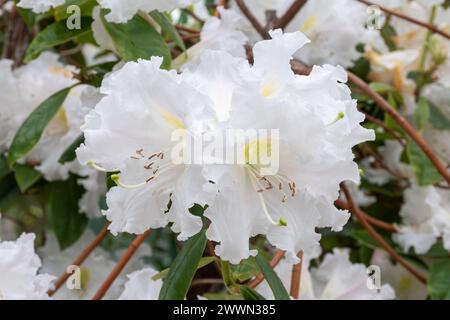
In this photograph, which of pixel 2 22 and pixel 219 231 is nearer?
pixel 219 231

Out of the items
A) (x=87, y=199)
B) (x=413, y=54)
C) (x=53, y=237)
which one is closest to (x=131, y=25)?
(x=87, y=199)

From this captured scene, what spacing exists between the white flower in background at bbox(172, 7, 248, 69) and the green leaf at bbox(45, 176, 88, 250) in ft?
1.20

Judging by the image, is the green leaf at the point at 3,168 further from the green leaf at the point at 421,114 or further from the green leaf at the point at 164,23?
the green leaf at the point at 421,114

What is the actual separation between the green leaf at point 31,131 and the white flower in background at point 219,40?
19cm

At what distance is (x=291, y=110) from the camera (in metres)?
0.60

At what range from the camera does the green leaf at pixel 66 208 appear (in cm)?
115

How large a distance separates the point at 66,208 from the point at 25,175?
106mm

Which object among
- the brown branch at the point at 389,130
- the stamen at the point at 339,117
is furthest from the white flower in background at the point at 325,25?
the stamen at the point at 339,117

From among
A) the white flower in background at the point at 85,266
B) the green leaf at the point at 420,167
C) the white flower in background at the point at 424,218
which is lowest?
the white flower in background at the point at 85,266

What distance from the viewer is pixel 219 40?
2.85 feet

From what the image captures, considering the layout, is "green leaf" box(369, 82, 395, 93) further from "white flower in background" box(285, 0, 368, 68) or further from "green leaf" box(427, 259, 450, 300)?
"green leaf" box(427, 259, 450, 300)

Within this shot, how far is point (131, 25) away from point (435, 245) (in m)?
0.59

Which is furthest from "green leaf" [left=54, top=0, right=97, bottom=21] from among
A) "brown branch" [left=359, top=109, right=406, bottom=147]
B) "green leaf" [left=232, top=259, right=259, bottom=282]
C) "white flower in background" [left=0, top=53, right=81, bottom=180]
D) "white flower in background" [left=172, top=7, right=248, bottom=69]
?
"brown branch" [left=359, top=109, right=406, bottom=147]
